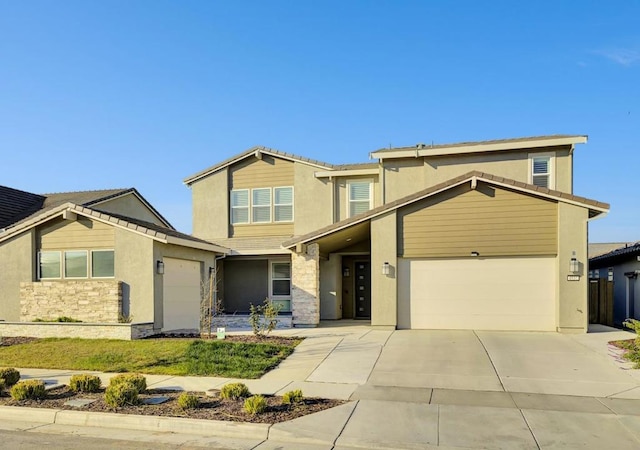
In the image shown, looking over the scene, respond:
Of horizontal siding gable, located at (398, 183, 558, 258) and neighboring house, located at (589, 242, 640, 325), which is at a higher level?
horizontal siding gable, located at (398, 183, 558, 258)

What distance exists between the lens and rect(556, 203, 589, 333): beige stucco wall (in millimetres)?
13844

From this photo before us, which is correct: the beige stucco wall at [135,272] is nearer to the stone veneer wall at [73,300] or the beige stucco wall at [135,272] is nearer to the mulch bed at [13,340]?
the stone veneer wall at [73,300]

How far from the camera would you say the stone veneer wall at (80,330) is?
13.2 m

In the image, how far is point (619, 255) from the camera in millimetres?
19188

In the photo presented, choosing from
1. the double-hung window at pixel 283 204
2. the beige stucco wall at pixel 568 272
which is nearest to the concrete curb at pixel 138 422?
the beige stucco wall at pixel 568 272

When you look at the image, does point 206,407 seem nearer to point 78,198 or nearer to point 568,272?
point 568,272

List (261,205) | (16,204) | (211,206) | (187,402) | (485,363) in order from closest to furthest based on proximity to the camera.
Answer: (187,402), (485,363), (261,205), (211,206), (16,204)

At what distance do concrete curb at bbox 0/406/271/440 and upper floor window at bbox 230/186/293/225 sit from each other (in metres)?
13.3

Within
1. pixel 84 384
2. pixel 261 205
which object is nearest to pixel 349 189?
pixel 261 205

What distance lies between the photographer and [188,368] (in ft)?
33.5

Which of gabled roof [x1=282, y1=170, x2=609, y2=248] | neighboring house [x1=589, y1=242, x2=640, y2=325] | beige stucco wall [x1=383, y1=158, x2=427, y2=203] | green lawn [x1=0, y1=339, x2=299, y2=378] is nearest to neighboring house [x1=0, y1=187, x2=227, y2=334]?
green lawn [x1=0, y1=339, x2=299, y2=378]

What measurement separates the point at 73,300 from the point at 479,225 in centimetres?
1287

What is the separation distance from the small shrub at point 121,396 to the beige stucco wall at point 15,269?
10.3 metres

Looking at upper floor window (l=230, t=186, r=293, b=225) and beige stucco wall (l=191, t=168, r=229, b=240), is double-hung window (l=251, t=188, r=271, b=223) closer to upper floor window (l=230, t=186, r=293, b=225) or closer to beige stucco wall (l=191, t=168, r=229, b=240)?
upper floor window (l=230, t=186, r=293, b=225)
